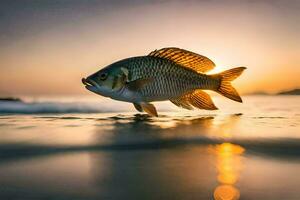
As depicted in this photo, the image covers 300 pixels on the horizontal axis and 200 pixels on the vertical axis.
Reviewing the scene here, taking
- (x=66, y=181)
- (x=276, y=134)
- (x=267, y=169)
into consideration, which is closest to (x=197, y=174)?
(x=267, y=169)

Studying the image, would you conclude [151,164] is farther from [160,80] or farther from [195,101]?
[195,101]

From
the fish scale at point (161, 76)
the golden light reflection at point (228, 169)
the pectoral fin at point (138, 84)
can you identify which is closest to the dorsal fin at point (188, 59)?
the fish scale at point (161, 76)

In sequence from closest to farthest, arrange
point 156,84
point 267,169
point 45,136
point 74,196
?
point 74,196 < point 267,169 < point 156,84 < point 45,136

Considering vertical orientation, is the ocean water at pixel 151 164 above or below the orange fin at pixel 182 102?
below

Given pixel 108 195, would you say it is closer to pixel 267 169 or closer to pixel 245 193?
pixel 245 193

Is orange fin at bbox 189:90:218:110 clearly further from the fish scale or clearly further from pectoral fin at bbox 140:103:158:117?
pectoral fin at bbox 140:103:158:117

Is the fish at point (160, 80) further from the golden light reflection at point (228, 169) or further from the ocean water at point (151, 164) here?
the golden light reflection at point (228, 169)
